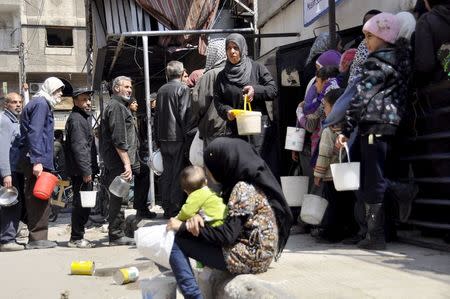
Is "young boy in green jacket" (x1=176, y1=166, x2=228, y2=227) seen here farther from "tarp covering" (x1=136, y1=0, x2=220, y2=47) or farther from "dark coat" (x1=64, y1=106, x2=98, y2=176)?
"tarp covering" (x1=136, y1=0, x2=220, y2=47)

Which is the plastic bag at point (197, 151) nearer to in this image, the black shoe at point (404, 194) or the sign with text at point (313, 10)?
the black shoe at point (404, 194)

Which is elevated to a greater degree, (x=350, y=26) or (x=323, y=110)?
(x=350, y=26)

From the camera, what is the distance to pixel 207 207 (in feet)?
11.7

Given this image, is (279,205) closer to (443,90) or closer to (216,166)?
(216,166)

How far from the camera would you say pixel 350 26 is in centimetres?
702

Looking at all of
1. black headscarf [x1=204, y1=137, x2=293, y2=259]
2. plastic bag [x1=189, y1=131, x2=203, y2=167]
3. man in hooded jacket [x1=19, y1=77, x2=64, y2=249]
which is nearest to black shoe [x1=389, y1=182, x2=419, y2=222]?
black headscarf [x1=204, y1=137, x2=293, y2=259]

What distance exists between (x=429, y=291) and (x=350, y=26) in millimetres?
4359

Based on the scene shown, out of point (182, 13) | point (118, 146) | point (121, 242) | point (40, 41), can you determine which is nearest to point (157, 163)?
point (118, 146)

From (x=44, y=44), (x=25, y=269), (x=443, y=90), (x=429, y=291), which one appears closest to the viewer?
(x=429, y=291)

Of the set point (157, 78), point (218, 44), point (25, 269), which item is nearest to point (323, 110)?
point (218, 44)

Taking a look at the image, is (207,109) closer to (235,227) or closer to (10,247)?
(235,227)

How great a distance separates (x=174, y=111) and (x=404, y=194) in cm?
345

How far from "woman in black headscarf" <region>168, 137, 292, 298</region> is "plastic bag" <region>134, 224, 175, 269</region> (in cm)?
4

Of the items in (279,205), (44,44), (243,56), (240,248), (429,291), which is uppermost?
(44,44)
